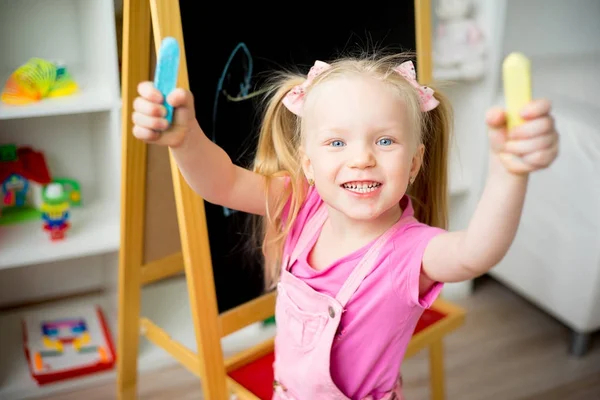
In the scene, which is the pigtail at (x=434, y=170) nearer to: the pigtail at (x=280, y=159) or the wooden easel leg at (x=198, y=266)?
the pigtail at (x=280, y=159)

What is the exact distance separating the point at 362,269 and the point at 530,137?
0.35 metres

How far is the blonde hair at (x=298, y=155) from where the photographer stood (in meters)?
0.91

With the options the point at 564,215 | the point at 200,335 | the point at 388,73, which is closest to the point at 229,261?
the point at 200,335

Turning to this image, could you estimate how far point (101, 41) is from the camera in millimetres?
1490

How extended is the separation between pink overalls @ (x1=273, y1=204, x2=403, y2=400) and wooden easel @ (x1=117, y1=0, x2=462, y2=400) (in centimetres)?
9

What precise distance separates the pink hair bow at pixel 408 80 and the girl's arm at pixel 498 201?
17cm

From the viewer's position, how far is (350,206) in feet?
2.76

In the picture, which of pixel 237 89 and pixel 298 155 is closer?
pixel 298 155

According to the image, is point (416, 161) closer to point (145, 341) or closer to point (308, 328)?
point (308, 328)

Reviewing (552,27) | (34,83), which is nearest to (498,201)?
(34,83)

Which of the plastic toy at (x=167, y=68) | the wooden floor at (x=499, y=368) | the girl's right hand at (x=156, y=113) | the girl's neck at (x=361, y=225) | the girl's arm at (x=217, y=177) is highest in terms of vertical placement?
the plastic toy at (x=167, y=68)

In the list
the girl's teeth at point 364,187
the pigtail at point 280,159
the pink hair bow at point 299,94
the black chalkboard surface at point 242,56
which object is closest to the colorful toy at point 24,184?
the black chalkboard surface at point 242,56

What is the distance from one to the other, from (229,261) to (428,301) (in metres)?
0.40

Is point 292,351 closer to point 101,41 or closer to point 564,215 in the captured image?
point 101,41
